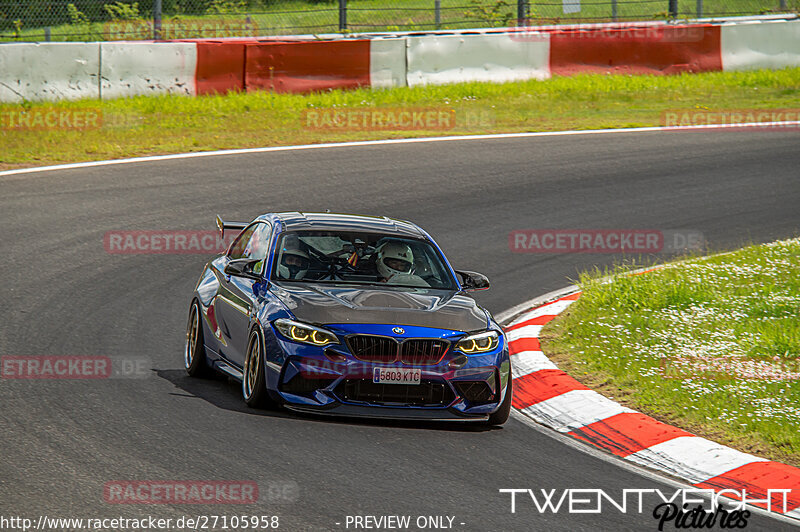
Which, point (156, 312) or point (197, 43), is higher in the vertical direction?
point (197, 43)

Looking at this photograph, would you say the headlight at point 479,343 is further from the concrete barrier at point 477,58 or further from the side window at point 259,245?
the concrete barrier at point 477,58

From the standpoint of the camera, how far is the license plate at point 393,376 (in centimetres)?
712

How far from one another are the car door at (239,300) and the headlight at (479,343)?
4.90 ft

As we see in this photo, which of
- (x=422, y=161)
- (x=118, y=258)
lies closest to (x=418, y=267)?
(x=118, y=258)

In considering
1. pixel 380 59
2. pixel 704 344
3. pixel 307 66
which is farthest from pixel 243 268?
pixel 380 59

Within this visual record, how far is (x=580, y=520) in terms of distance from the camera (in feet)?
18.8

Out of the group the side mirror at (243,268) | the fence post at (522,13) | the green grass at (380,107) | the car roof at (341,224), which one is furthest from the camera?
the fence post at (522,13)

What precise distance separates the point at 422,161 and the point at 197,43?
5.13 meters

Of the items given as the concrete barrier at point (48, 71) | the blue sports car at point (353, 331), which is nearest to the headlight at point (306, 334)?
the blue sports car at point (353, 331)

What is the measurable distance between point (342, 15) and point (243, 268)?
15.8 m

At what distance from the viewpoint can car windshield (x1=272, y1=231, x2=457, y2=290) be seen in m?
8.17

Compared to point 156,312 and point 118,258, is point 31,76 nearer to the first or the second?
point 118,258
